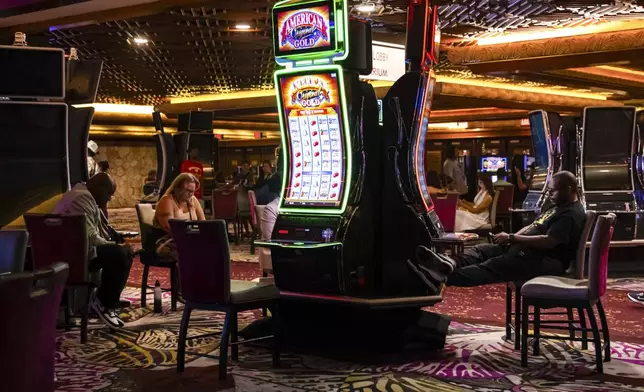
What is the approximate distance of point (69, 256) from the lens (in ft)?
15.7

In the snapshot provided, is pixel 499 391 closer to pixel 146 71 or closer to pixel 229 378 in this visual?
pixel 229 378

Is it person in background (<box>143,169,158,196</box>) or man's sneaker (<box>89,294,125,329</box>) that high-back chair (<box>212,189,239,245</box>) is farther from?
man's sneaker (<box>89,294,125,329</box>)

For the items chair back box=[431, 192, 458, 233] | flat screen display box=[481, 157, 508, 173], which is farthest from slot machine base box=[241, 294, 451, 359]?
flat screen display box=[481, 157, 508, 173]

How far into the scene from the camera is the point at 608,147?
802 cm

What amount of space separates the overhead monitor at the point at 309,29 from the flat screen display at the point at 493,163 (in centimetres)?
1583

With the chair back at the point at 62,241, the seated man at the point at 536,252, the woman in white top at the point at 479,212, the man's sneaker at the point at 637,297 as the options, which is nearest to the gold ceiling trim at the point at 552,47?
the woman in white top at the point at 479,212

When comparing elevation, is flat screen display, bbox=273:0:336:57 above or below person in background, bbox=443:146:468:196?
above

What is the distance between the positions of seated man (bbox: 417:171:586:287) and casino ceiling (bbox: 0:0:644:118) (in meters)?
2.61

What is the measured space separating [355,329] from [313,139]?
1140 millimetres

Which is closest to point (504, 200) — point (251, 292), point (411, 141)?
point (411, 141)

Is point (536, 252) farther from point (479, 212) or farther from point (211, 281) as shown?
point (479, 212)

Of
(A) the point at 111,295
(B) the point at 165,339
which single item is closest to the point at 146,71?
(A) the point at 111,295

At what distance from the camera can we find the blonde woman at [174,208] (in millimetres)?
5844

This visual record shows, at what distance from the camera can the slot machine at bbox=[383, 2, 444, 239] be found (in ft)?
15.0
